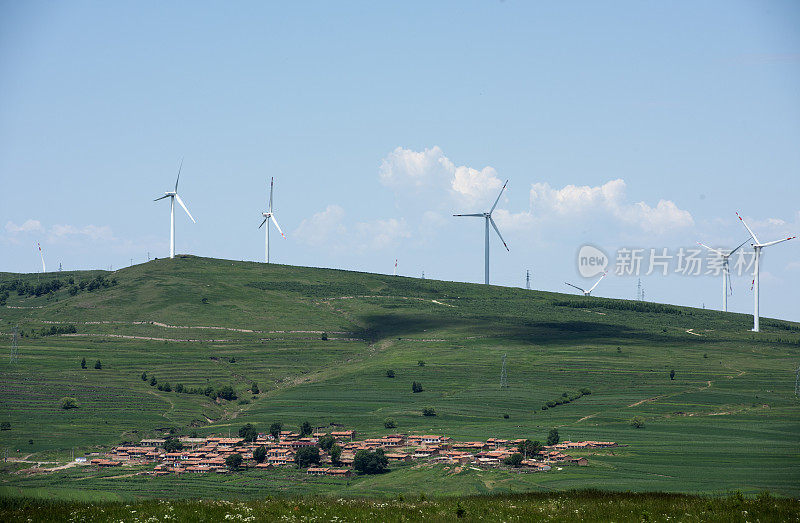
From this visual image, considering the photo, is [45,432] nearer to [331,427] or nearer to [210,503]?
[331,427]

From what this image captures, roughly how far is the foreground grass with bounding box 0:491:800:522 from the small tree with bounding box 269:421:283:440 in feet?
523

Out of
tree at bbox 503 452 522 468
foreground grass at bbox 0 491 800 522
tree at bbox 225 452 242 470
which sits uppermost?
foreground grass at bbox 0 491 800 522

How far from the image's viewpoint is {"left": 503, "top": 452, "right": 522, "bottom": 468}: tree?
151 meters

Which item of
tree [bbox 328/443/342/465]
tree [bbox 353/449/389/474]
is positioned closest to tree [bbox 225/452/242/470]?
tree [bbox 328/443/342/465]

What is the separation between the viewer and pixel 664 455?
15900cm

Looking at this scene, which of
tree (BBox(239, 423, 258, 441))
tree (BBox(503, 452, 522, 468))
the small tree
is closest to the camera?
tree (BBox(503, 452, 522, 468))

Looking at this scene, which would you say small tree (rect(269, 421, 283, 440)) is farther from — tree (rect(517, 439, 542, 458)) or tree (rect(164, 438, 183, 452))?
tree (rect(517, 439, 542, 458))

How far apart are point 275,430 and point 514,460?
6414 cm

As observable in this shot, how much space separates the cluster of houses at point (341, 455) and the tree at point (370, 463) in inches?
115

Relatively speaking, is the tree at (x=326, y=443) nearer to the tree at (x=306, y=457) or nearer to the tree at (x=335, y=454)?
the tree at (x=335, y=454)

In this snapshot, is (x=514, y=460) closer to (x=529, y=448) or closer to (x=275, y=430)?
(x=529, y=448)

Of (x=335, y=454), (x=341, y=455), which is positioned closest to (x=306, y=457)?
(x=335, y=454)

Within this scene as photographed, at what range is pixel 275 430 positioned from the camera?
188500mm

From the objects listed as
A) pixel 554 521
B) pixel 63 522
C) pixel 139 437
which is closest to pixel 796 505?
pixel 554 521
